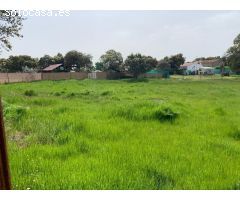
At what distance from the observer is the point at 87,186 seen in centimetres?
379

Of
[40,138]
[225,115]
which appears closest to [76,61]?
[225,115]

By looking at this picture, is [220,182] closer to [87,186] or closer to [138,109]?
[87,186]

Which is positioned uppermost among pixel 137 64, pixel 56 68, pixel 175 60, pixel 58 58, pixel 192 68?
pixel 58 58

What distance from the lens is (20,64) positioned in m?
52.6

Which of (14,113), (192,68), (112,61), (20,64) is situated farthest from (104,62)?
(14,113)

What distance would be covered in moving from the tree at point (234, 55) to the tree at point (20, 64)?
31.8 m

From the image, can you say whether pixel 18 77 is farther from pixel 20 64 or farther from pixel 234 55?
pixel 234 55

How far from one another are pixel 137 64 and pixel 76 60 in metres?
13.0

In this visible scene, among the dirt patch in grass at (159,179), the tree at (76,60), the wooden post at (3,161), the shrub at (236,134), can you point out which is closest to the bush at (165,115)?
the shrub at (236,134)

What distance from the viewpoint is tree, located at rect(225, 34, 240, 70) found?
171ft

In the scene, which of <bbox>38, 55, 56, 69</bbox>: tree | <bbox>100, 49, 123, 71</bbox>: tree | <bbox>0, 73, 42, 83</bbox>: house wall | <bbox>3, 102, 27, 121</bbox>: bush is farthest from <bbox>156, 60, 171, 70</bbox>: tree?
<bbox>3, 102, 27, 121</bbox>: bush

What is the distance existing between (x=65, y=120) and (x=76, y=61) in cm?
4998

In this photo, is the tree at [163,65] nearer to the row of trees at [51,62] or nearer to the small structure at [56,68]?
the row of trees at [51,62]

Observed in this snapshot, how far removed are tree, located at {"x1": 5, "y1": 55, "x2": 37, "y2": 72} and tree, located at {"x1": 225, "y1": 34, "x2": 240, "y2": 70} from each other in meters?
31.8
